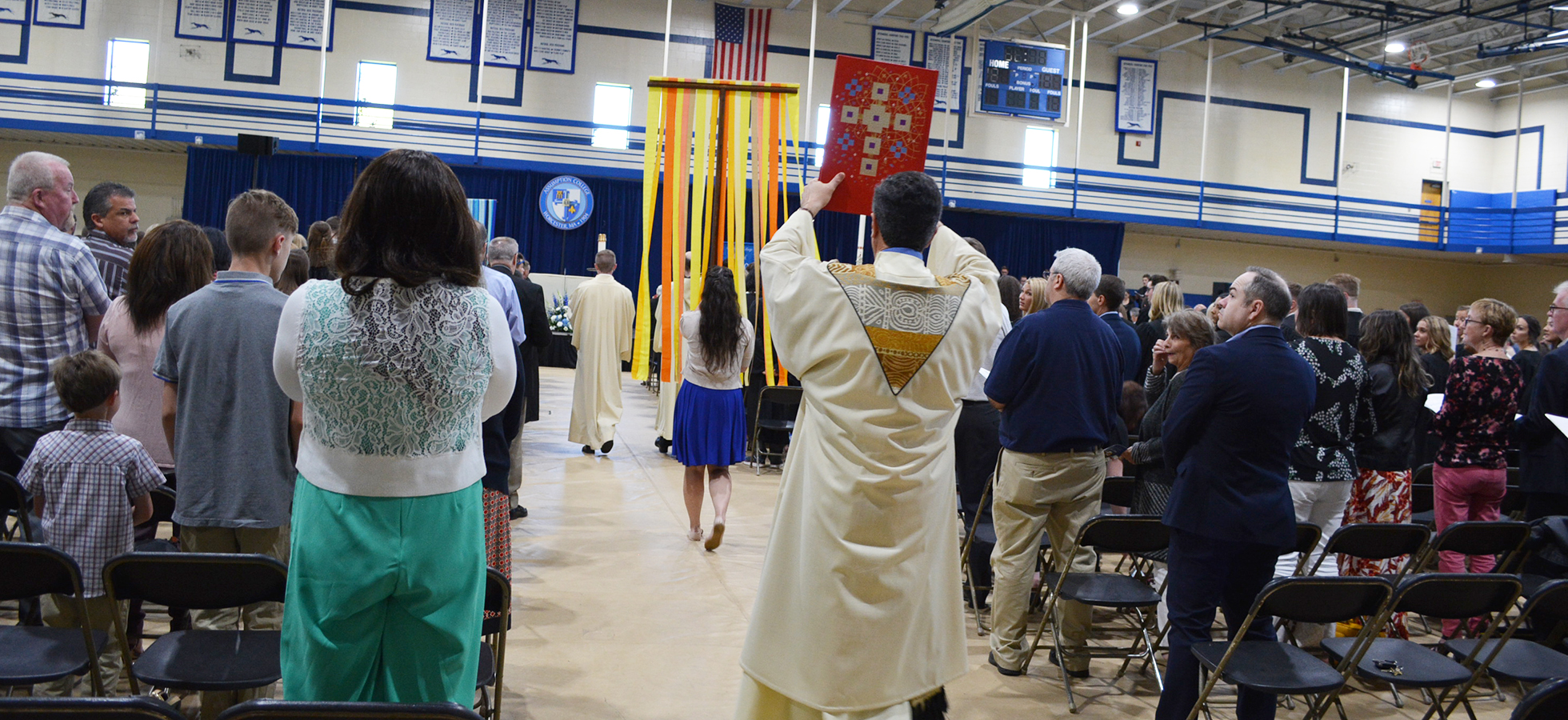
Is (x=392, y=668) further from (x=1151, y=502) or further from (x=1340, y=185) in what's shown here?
(x=1340, y=185)

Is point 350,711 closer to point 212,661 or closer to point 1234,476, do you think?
point 212,661

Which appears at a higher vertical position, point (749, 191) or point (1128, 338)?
point (749, 191)

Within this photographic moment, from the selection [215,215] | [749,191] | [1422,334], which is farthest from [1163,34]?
[215,215]

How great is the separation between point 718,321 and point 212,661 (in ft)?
10.2

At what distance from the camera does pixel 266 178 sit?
14695 millimetres

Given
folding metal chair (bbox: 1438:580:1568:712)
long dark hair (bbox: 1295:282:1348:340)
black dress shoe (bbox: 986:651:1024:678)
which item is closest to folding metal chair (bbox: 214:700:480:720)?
black dress shoe (bbox: 986:651:1024:678)

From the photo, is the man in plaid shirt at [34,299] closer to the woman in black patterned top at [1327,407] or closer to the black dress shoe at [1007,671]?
the black dress shoe at [1007,671]

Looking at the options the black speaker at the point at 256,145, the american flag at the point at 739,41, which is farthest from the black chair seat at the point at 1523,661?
the american flag at the point at 739,41

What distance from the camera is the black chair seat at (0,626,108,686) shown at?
2297mm

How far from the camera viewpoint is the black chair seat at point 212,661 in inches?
89.4

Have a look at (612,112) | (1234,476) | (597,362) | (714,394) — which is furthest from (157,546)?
(612,112)

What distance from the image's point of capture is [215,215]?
1460 cm

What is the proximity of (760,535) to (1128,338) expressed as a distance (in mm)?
2288

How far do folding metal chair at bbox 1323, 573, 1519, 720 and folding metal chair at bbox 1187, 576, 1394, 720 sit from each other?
7 cm
